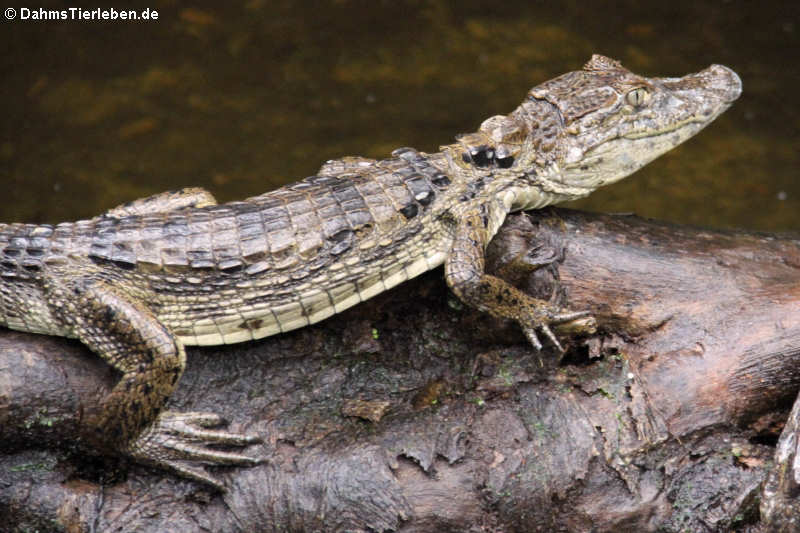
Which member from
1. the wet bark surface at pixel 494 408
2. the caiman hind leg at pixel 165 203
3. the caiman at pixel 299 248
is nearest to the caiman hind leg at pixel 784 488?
the wet bark surface at pixel 494 408

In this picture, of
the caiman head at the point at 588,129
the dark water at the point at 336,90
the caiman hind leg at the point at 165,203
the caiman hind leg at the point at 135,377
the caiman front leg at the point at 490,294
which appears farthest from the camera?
the dark water at the point at 336,90

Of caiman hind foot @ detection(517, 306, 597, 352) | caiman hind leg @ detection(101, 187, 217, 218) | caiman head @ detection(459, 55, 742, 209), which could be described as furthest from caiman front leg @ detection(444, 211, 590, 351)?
caiman hind leg @ detection(101, 187, 217, 218)

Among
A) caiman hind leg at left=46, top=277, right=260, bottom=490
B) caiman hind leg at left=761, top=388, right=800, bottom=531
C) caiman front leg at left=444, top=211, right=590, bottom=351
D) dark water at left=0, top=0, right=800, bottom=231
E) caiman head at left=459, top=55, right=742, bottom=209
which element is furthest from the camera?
dark water at left=0, top=0, right=800, bottom=231

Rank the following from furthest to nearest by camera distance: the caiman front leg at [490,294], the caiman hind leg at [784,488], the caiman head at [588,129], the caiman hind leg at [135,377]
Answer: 1. the caiman head at [588,129]
2. the caiman front leg at [490,294]
3. the caiman hind leg at [135,377]
4. the caiman hind leg at [784,488]

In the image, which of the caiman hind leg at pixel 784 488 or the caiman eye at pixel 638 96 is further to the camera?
the caiman eye at pixel 638 96

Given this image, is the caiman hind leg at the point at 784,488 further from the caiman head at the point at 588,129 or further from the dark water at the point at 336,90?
the dark water at the point at 336,90

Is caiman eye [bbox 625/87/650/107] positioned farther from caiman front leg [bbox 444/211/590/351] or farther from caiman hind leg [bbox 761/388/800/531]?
caiman hind leg [bbox 761/388/800/531]

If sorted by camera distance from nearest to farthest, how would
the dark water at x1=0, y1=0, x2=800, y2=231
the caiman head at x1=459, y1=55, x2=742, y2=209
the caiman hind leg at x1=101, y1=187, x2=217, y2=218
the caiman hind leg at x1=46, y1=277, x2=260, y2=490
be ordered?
the caiman hind leg at x1=46, y1=277, x2=260, y2=490 < the caiman head at x1=459, y1=55, x2=742, y2=209 < the caiman hind leg at x1=101, y1=187, x2=217, y2=218 < the dark water at x1=0, y1=0, x2=800, y2=231
